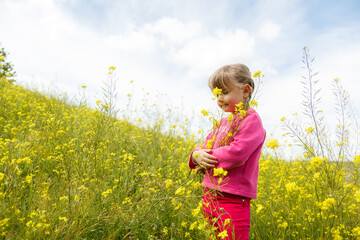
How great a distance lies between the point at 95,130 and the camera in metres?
1.96

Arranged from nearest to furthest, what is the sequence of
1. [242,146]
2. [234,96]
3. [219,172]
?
1. [219,172]
2. [242,146]
3. [234,96]

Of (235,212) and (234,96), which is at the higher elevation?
(234,96)

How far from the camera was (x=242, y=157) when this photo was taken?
152 centimetres

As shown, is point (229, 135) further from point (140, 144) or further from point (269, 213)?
point (140, 144)

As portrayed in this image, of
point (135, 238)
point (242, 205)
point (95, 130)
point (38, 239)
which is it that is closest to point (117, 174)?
point (95, 130)

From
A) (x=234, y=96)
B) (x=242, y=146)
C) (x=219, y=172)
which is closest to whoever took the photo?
(x=219, y=172)

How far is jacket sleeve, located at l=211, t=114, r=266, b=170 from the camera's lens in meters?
1.49

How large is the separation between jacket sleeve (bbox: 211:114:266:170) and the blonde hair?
288mm

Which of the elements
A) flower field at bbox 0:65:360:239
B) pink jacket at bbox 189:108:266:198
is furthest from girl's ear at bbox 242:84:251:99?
flower field at bbox 0:65:360:239

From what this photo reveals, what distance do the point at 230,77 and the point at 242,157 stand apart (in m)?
0.58

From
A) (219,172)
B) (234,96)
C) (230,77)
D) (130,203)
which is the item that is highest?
(230,77)

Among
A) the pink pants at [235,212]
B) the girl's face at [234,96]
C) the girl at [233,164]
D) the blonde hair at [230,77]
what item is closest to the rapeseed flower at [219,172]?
the girl at [233,164]

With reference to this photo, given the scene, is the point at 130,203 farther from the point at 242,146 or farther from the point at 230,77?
the point at 230,77

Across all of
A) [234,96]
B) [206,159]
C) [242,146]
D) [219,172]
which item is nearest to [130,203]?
[206,159]
